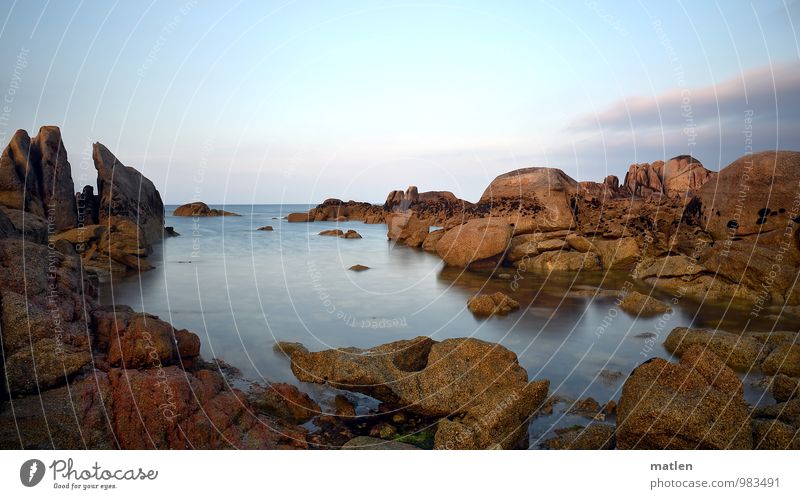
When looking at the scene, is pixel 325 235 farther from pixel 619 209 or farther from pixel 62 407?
pixel 62 407

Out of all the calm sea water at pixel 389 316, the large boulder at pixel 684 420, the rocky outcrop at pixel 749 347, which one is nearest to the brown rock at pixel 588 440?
the large boulder at pixel 684 420

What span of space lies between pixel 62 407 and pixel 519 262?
20.1 metres

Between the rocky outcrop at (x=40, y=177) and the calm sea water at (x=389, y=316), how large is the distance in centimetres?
671

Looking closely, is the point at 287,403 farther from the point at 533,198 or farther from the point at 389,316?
the point at 533,198

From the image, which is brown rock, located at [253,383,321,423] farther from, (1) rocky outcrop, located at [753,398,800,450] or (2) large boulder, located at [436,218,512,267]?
(2) large boulder, located at [436,218,512,267]

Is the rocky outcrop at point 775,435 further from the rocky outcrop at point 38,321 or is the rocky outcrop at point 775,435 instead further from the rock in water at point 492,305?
the rocky outcrop at point 38,321

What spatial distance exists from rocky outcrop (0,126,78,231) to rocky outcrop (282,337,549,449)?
21.4 m

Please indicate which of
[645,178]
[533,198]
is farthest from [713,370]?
[645,178]

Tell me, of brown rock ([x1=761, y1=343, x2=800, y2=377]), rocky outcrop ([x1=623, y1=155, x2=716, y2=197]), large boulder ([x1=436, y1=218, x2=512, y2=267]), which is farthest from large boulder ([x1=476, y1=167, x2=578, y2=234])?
rocky outcrop ([x1=623, y1=155, x2=716, y2=197])

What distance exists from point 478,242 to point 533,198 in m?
5.28

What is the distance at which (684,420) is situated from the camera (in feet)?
20.4

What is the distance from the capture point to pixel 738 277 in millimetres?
16422

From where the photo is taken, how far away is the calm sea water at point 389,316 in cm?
1016

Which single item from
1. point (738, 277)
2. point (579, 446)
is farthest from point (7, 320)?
point (738, 277)
